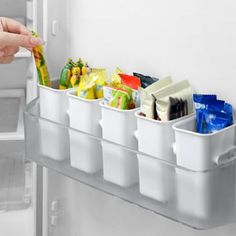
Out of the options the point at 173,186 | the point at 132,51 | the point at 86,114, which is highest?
the point at 132,51

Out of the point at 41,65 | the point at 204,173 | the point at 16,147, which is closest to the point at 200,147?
the point at 204,173

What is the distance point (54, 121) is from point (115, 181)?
223 millimetres

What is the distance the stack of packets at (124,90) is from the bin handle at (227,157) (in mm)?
243

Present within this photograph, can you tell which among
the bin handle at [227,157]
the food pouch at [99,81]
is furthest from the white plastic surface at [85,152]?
the bin handle at [227,157]

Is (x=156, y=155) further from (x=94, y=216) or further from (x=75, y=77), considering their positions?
(x=94, y=216)

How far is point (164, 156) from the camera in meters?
1.31

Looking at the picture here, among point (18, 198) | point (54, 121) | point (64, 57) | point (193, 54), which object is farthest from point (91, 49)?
point (18, 198)

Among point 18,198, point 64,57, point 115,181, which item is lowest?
point 18,198

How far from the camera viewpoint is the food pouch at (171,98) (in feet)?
4.28

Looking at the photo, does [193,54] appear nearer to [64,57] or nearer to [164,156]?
[164,156]

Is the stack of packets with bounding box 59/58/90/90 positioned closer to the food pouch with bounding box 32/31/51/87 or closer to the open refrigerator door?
the food pouch with bounding box 32/31/51/87

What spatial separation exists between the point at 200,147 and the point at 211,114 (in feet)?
0.28

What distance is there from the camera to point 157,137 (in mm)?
1308

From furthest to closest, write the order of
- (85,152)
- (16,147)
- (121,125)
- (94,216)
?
(16,147) < (94,216) < (85,152) < (121,125)
